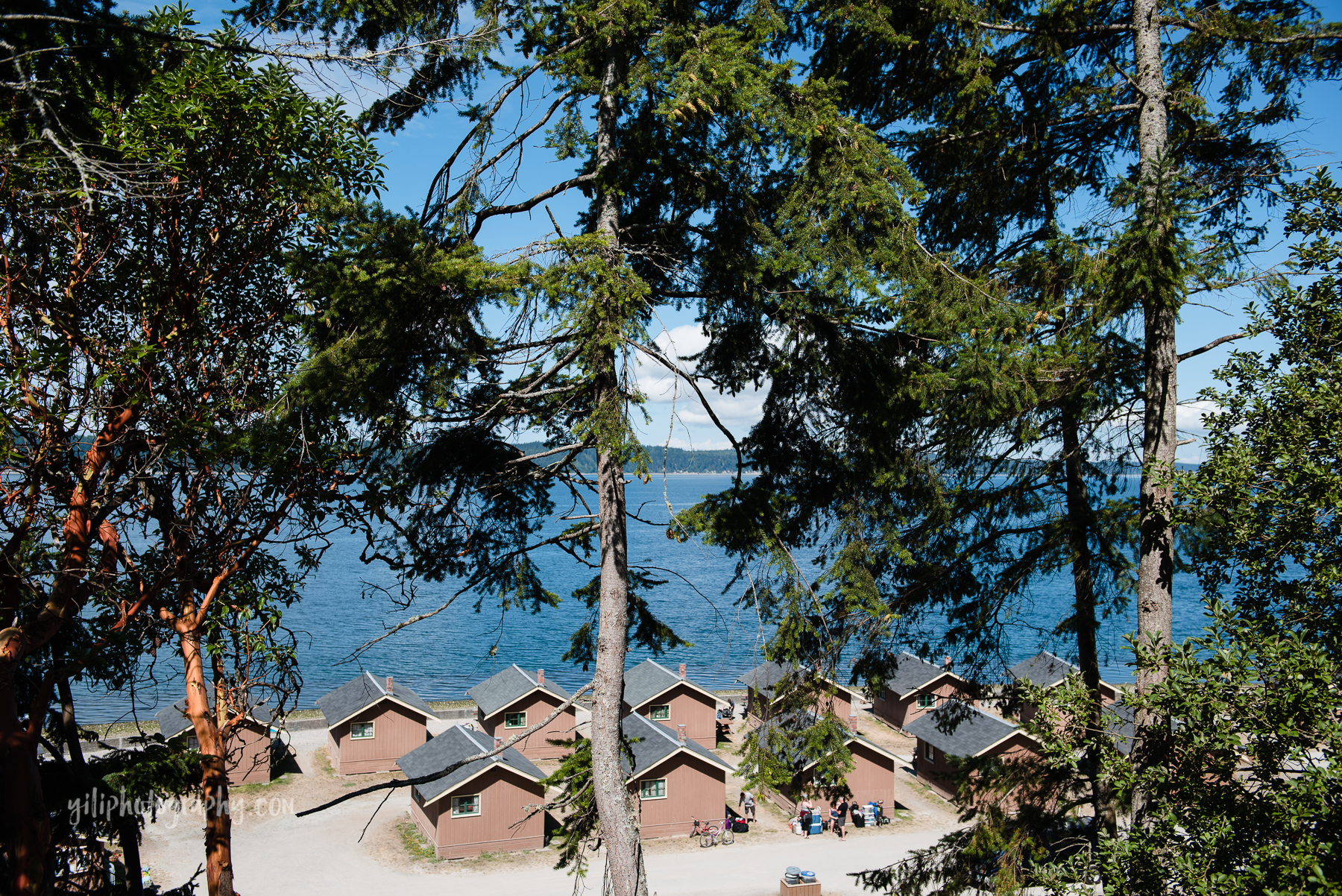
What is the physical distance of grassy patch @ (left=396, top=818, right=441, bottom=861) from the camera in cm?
2195

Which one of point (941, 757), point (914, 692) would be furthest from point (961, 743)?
point (914, 692)

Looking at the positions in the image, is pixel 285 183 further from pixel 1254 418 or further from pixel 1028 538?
pixel 1028 538

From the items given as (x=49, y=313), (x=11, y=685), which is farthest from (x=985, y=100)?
(x=11, y=685)

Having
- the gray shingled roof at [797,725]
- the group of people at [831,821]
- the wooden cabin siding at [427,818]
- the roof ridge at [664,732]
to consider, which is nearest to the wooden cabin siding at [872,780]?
the group of people at [831,821]

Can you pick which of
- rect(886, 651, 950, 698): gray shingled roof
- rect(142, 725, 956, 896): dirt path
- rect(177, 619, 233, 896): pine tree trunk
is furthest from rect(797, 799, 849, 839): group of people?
rect(177, 619, 233, 896): pine tree trunk

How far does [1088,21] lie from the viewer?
891 centimetres

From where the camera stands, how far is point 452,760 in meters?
23.0

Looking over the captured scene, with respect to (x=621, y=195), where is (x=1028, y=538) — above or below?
below

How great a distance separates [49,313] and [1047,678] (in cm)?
3259

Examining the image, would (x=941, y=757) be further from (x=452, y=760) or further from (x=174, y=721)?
(x=174, y=721)

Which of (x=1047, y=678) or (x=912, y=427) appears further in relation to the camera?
(x=1047, y=678)

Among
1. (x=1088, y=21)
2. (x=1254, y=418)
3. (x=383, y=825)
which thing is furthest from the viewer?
(x=383, y=825)

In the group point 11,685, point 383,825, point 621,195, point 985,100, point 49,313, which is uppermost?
point 985,100

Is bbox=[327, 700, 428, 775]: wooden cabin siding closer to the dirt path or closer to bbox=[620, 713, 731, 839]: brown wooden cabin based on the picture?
the dirt path
